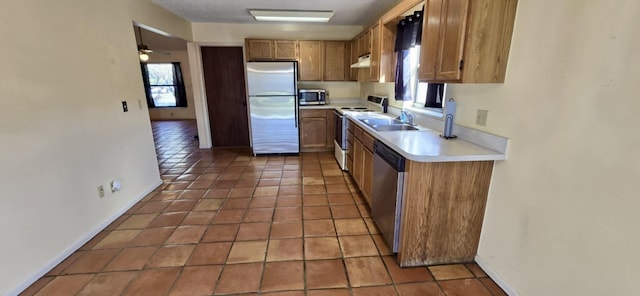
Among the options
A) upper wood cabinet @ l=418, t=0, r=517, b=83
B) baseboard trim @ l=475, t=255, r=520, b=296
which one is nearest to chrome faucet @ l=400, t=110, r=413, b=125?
upper wood cabinet @ l=418, t=0, r=517, b=83

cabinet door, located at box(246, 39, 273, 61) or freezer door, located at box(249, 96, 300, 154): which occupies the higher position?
cabinet door, located at box(246, 39, 273, 61)

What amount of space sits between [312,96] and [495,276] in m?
3.81

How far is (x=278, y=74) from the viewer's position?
4512 millimetres

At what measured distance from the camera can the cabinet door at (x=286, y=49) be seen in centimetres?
473

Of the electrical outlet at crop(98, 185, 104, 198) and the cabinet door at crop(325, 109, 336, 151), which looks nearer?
the electrical outlet at crop(98, 185, 104, 198)

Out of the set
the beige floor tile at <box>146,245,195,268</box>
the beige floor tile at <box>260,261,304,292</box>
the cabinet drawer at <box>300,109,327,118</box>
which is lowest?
the beige floor tile at <box>260,261,304,292</box>

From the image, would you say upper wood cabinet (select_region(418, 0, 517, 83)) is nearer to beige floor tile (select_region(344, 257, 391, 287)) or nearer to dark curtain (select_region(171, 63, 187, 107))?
beige floor tile (select_region(344, 257, 391, 287))

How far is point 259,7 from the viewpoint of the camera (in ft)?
12.1

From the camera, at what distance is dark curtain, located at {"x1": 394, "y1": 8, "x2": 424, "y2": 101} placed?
2.69 m

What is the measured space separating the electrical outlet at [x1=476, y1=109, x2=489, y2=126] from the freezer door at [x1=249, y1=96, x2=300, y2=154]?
124 inches

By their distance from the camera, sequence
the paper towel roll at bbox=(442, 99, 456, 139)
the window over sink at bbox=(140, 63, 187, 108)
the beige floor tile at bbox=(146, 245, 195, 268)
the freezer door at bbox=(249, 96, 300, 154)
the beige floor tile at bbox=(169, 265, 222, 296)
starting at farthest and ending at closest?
the window over sink at bbox=(140, 63, 187, 108)
the freezer door at bbox=(249, 96, 300, 154)
the paper towel roll at bbox=(442, 99, 456, 139)
the beige floor tile at bbox=(146, 245, 195, 268)
the beige floor tile at bbox=(169, 265, 222, 296)

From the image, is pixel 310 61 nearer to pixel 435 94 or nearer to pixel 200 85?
pixel 200 85

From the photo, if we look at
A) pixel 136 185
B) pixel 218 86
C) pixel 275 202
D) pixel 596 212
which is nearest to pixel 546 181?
pixel 596 212

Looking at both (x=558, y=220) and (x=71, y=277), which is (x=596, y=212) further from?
(x=71, y=277)
